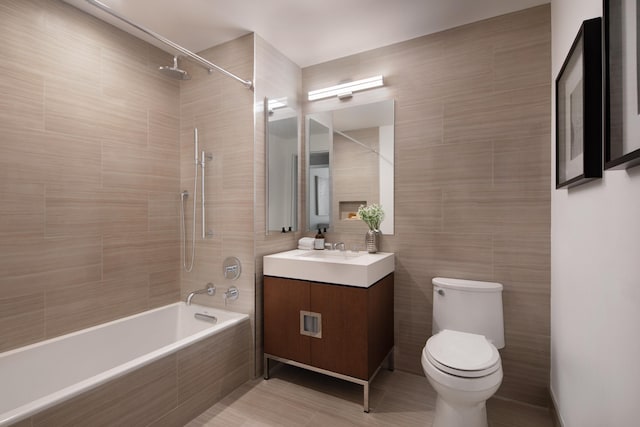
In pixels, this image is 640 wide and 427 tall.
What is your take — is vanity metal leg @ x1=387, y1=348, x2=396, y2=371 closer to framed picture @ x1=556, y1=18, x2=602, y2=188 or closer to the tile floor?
the tile floor

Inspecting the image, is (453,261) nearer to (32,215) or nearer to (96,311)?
(96,311)

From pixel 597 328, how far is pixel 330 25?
229 cm

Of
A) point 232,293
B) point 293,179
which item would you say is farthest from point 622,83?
point 232,293

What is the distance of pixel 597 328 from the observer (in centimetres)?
113

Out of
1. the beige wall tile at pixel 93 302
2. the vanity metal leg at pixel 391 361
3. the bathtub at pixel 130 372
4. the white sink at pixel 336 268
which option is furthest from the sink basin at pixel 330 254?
the beige wall tile at pixel 93 302

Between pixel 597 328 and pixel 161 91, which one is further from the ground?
pixel 161 91

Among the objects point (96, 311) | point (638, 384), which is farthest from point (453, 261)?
point (96, 311)

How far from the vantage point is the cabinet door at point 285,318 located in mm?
2182

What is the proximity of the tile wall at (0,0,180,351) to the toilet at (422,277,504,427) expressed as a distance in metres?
2.16

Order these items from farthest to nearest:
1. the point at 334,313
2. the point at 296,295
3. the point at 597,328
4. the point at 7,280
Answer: the point at 296,295 < the point at 334,313 < the point at 7,280 < the point at 597,328

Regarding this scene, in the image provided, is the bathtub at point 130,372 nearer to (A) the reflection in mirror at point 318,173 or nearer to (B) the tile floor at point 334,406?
(B) the tile floor at point 334,406

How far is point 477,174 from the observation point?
220 cm

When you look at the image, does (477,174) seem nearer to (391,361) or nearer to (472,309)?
(472,309)

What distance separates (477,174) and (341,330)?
141 cm
